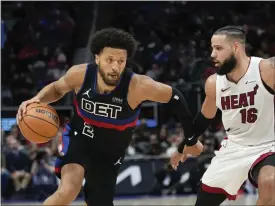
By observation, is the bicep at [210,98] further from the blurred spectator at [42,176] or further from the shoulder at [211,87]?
the blurred spectator at [42,176]

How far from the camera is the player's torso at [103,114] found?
5367 millimetres

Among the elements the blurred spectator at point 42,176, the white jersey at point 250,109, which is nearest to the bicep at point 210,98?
the white jersey at point 250,109

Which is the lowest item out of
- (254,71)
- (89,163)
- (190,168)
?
(190,168)

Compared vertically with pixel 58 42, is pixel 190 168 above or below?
below

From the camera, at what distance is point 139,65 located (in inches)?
577

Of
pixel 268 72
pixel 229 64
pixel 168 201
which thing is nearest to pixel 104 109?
pixel 229 64

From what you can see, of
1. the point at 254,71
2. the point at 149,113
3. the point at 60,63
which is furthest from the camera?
the point at 60,63

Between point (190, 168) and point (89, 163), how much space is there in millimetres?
7013

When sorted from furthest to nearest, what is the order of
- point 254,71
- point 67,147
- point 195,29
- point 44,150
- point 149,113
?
point 195,29
point 149,113
point 44,150
point 67,147
point 254,71

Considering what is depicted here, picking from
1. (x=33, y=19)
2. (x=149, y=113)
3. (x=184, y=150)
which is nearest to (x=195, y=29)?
(x=149, y=113)

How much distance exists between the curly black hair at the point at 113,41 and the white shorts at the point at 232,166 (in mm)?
1241

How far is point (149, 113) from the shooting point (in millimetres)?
14312

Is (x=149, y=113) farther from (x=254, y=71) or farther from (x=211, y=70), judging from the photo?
(x=254, y=71)

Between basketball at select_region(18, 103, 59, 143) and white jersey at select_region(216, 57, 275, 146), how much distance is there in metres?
1.55
